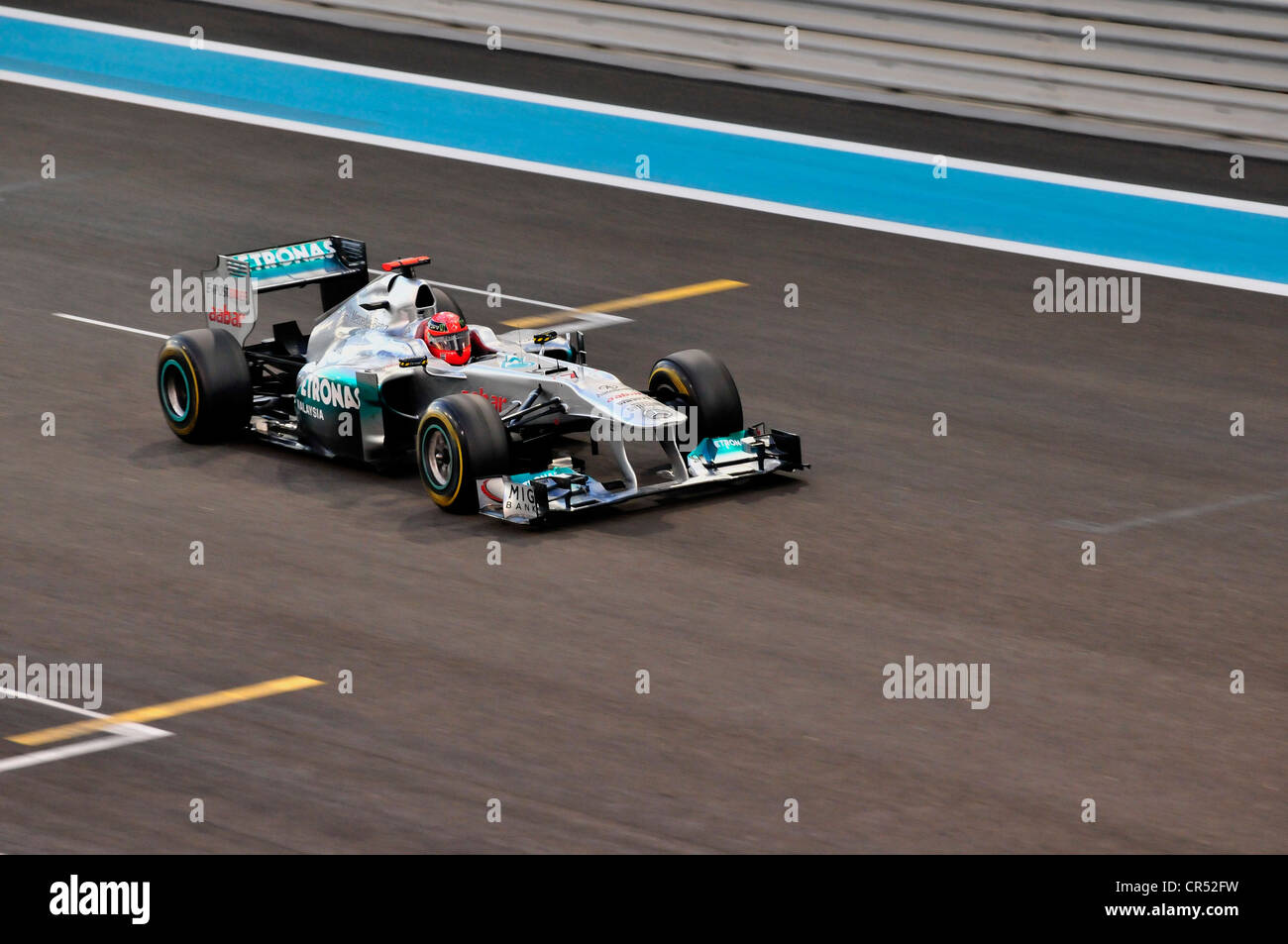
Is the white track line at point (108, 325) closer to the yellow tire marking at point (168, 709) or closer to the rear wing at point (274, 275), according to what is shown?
the rear wing at point (274, 275)

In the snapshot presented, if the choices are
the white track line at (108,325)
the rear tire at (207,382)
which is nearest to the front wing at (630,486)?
the rear tire at (207,382)

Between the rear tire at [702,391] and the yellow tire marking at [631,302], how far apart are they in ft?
11.2

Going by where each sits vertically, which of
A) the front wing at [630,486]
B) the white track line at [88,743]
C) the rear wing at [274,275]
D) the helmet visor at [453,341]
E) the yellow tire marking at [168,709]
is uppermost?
the rear wing at [274,275]

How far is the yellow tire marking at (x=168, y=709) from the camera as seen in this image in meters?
10.3

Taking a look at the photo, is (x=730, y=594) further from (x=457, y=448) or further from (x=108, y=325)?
(x=108, y=325)

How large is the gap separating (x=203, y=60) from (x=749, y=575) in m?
15.0

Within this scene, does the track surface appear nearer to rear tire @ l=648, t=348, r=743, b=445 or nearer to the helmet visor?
rear tire @ l=648, t=348, r=743, b=445

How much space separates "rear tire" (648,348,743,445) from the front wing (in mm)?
92

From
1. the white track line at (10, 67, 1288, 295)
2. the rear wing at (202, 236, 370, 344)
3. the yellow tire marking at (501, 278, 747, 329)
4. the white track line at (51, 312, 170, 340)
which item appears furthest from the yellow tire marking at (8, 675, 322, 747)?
the white track line at (10, 67, 1288, 295)

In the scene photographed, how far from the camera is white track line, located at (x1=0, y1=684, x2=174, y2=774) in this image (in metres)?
9.98

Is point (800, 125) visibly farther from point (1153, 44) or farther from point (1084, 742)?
point (1084, 742)

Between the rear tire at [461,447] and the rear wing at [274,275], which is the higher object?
the rear wing at [274,275]

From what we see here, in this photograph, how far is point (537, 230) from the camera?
63.6 feet

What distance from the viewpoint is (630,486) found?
42.0 feet
